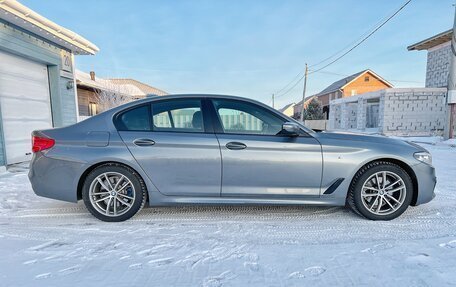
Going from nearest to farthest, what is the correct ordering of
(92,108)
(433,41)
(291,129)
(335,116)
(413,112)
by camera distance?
(291,129) → (413,112) → (433,41) → (92,108) → (335,116)

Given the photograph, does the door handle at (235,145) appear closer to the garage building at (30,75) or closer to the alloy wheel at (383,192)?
the alloy wheel at (383,192)

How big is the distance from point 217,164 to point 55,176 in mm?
1884

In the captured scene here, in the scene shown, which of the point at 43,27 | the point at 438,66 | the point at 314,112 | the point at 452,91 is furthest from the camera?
the point at 314,112

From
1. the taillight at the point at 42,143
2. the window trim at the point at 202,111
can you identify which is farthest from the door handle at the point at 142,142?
the taillight at the point at 42,143

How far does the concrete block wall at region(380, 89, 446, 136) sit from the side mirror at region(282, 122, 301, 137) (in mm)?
15727

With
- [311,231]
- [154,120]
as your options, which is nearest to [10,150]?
[154,120]

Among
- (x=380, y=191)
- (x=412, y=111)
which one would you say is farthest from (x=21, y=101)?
(x=412, y=111)

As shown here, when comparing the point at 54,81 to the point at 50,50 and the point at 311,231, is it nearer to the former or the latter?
the point at 50,50

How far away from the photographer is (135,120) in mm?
3020

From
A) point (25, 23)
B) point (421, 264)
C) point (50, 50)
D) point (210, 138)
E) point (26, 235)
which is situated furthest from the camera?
point (50, 50)

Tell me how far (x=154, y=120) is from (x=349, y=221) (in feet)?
8.47

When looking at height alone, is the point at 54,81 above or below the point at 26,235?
above

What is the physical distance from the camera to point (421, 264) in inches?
83.4

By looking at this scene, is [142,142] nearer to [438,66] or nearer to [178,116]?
[178,116]
